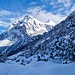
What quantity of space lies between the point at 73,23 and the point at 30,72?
37.1 m

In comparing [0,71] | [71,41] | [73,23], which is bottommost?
[0,71]

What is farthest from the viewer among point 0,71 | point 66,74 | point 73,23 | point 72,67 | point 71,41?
point 73,23

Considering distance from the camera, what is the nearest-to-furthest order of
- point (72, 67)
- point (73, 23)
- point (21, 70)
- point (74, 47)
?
point (72, 67)
point (21, 70)
point (74, 47)
point (73, 23)

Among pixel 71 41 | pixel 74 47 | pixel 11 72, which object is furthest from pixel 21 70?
pixel 71 41

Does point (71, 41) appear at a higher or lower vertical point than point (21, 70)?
higher

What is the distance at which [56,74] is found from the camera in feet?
57.1

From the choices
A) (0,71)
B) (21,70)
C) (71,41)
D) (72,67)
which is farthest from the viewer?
(71,41)

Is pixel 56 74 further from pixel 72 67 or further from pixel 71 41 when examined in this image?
pixel 71 41

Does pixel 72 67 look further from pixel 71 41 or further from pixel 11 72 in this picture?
pixel 71 41

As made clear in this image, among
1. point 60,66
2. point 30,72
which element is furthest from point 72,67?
point 30,72

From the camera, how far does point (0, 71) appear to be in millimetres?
22859

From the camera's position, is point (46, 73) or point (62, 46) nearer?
point (46, 73)

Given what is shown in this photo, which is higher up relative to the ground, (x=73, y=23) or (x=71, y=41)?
(x=73, y=23)

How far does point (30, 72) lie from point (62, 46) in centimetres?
2527
